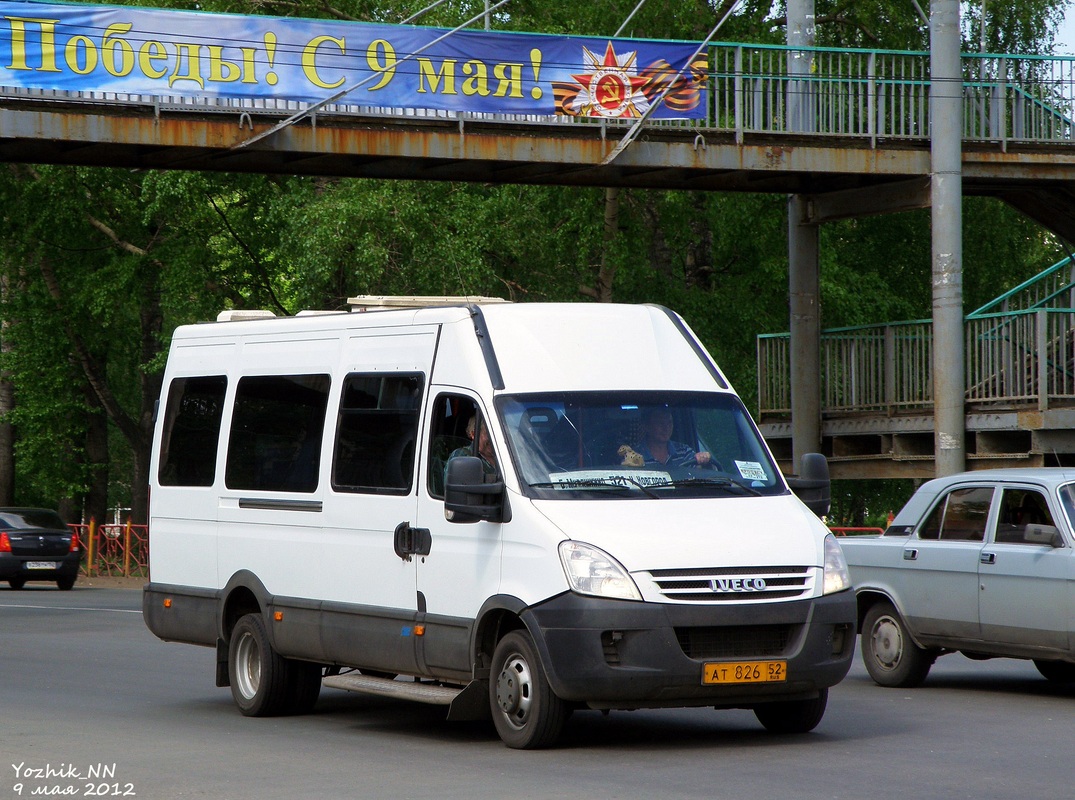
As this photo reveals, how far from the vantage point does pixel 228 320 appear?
41.4 ft

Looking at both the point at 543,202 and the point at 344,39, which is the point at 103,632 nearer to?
the point at 344,39

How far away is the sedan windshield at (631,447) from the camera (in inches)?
383

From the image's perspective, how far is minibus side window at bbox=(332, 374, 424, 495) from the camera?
416 inches

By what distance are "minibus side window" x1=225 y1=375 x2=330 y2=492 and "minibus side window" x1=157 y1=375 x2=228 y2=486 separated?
27 centimetres

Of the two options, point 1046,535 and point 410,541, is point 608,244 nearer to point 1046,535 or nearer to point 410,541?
point 1046,535

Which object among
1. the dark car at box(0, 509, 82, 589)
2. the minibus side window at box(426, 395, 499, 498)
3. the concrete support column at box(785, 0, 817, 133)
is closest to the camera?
the minibus side window at box(426, 395, 499, 498)

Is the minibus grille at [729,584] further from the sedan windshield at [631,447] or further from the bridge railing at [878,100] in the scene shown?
the bridge railing at [878,100]

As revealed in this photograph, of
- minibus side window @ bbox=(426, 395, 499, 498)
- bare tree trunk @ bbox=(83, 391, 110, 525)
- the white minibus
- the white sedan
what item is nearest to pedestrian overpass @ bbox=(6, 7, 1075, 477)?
the white sedan

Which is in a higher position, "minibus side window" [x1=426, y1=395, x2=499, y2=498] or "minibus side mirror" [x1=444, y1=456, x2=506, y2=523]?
"minibus side window" [x1=426, y1=395, x2=499, y2=498]

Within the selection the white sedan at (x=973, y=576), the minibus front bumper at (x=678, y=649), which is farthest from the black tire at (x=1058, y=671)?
the minibus front bumper at (x=678, y=649)

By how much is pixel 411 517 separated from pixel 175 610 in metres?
3.01

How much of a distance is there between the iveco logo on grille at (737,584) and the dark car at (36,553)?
24.2 m

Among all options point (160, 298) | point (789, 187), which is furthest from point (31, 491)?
point (789, 187)

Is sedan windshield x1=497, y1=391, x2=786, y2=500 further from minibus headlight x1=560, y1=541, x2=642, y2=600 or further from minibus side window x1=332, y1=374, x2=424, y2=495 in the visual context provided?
minibus side window x1=332, y1=374, x2=424, y2=495
